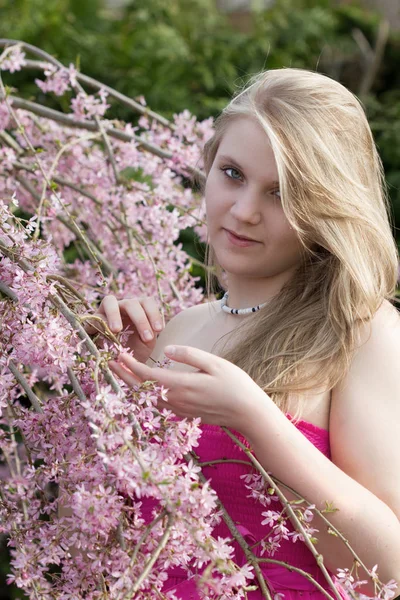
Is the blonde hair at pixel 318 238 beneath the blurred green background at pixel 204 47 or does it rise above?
above

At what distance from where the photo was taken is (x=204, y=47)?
19.6 feet

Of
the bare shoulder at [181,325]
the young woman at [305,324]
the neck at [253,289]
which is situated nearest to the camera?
the young woman at [305,324]

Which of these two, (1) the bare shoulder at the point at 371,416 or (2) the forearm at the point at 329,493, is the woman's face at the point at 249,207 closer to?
(1) the bare shoulder at the point at 371,416

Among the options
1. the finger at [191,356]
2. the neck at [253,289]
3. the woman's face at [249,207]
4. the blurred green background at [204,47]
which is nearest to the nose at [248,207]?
the woman's face at [249,207]

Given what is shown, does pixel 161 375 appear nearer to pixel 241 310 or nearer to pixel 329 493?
pixel 329 493

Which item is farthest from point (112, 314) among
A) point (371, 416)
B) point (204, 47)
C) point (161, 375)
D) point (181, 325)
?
point (204, 47)

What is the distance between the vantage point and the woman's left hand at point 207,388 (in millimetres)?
1387

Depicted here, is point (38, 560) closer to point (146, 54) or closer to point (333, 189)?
point (333, 189)

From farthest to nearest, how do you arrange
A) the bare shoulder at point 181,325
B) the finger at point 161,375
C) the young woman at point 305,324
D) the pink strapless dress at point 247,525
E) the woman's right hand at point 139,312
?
the bare shoulder at point 181,325, the woman's right hand at point 139,312, the pink strapless dress at point 247,525, the young woman at point 305,324, the finger at point 161,375

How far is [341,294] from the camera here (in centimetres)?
175

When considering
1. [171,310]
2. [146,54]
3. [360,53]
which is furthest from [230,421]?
[360,53]

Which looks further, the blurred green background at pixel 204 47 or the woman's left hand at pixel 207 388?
the blurred green background at pixel 204 47

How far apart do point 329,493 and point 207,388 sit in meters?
0.31

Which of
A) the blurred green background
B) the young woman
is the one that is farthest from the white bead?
the blurred green background
